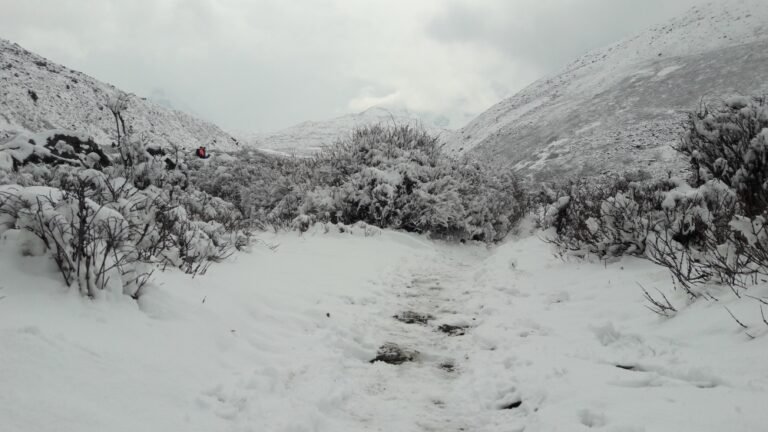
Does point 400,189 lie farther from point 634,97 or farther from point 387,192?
point 634,97

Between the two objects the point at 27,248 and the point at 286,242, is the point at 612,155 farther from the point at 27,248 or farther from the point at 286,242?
the point at 27,248

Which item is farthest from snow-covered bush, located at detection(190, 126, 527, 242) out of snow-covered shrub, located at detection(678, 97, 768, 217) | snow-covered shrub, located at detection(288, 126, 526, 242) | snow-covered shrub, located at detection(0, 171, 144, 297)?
snow-covered shrub, located at detection(0, 171, 144, 297)

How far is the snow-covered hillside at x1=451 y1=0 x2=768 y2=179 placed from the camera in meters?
28.5

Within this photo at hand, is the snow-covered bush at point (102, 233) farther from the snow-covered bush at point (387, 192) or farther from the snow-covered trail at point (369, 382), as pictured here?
the snow-covered bush at point (387, 192)

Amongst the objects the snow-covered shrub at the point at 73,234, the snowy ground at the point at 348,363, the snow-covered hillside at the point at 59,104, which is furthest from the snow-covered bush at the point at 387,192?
the snow-covered hillside at the point at 59,104

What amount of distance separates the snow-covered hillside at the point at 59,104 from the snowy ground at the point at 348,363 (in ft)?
177

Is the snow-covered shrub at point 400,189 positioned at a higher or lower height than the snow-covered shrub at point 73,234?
higher

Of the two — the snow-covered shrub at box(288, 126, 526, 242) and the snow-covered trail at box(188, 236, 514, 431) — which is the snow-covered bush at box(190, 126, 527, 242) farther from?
the snow-covered trail at box(188, 236, 514, 431)

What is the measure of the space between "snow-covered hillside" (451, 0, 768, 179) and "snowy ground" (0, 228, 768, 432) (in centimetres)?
2266

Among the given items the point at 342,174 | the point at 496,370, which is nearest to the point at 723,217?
the point at 496,370

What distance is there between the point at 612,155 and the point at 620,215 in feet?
77.4

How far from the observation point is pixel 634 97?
35.8 meters

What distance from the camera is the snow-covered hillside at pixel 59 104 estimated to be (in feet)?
166

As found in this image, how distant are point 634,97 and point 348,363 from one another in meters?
38.9
